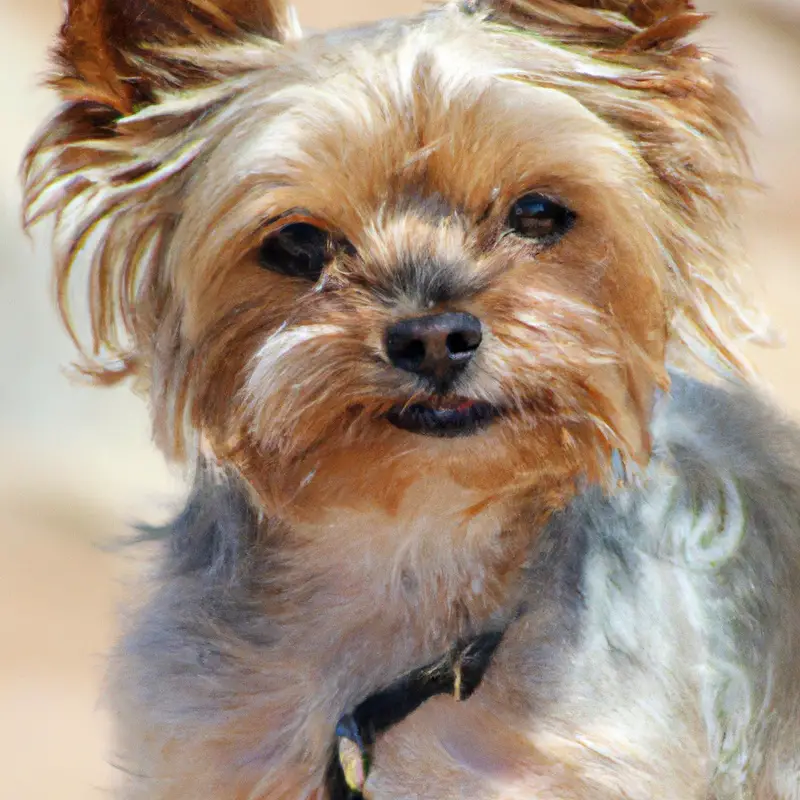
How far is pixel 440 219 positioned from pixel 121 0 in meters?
0.66

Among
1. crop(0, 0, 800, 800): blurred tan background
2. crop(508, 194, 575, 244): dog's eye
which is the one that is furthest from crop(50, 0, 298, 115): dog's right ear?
crop(0, 0, 800, 800): blurred tan background

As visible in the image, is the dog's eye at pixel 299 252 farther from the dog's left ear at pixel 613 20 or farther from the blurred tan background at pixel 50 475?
the blurred tan background at pixel 50 475

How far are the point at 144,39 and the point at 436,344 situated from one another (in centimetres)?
81

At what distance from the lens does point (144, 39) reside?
2035 millimetres

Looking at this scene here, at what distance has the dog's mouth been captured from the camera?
1828 millimetres

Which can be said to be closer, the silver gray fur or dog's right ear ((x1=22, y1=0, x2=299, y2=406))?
dog's right ear ((x1=22, y1=0, x2=299, y2=406))

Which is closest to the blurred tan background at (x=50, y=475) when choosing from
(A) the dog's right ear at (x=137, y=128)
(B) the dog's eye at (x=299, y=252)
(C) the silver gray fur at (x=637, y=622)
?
(C) the silver gray fur at (x=637, y=622)

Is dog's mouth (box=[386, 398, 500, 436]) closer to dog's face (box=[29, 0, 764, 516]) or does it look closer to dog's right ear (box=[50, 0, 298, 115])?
dog's face (box=[29, 0, 764, 516])

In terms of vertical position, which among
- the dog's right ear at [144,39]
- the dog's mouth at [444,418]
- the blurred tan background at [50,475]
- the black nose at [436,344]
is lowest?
the blurred tan background at [50,475]

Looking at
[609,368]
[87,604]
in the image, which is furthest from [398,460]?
[87,604]

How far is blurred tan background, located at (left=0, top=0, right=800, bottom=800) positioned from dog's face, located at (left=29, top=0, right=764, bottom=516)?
1.17m

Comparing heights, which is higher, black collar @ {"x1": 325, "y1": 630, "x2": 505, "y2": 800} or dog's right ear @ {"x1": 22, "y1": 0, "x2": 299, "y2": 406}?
dog's right ear @ {"x1": 22, "y1": 0, "x2": 299, "y2": 406}

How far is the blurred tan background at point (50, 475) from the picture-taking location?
322cm

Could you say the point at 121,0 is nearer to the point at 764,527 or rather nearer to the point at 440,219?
the point at 440,219
